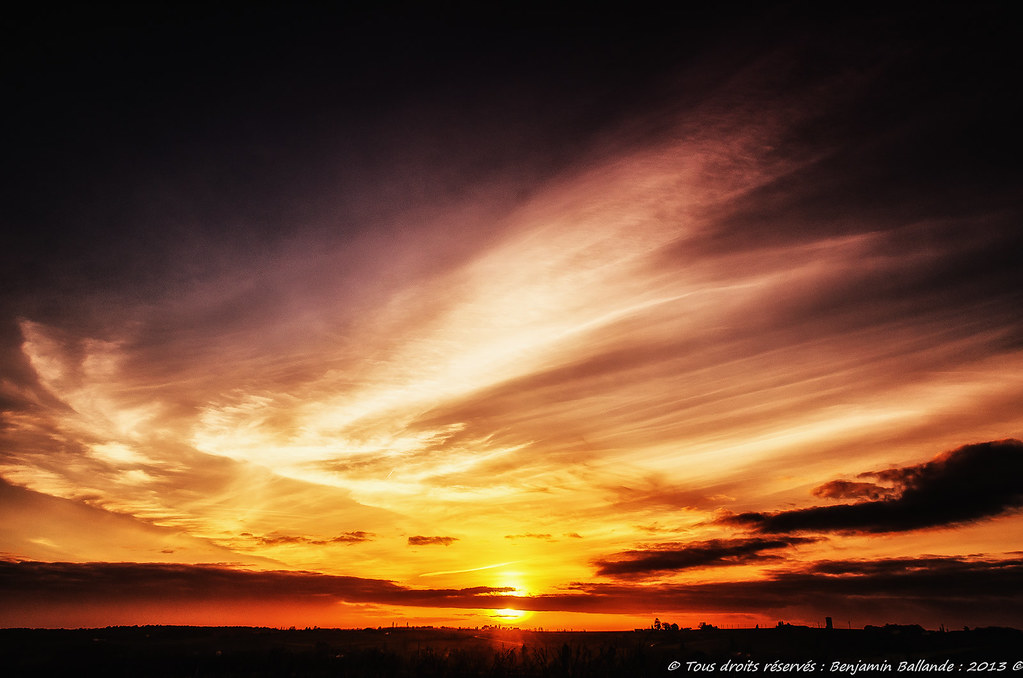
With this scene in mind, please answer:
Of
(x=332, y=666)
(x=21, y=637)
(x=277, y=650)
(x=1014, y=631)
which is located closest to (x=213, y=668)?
(x=277, y=650)

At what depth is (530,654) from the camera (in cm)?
5431

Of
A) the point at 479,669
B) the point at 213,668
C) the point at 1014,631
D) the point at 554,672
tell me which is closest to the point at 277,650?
the point at 213,668

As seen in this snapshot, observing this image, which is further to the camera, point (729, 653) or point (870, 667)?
point (729, 653)

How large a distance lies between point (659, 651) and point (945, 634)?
34.1 m

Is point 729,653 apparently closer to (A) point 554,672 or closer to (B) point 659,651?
(B) point 659,651

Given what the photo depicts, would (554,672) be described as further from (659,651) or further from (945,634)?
(945,634)

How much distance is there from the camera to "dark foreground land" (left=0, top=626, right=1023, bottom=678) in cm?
4916

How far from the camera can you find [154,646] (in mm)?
72375

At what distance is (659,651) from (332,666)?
37.2 metres

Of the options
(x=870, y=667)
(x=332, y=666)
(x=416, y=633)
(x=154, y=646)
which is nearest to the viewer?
(x=870, y=667)

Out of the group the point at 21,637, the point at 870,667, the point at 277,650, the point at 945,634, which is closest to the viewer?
the point at 870,667

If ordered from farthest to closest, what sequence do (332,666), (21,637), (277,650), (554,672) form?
(21,637)
(277,650)
(332,666)
(554,672)

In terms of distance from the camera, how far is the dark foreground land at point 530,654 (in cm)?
4916

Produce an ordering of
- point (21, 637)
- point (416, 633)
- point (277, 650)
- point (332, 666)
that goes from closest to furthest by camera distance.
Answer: point (332, 666) < point (277, 650) < point (416, 633) < point (21, 637)
